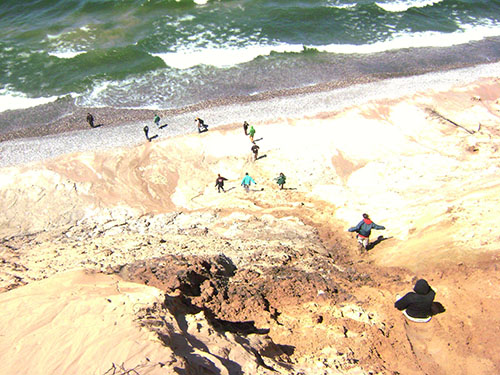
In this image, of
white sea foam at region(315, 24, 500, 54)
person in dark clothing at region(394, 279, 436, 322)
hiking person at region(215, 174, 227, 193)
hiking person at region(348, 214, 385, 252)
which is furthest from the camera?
white sea foam at region(315, 24, 500, 54)

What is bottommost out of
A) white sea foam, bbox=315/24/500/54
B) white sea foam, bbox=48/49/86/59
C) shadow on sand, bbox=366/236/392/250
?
shadow on sand, bbox=366/236/392/250

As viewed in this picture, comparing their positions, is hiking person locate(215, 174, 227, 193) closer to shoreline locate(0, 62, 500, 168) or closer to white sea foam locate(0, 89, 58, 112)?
shoreline locate(0, 62, 500, 168)

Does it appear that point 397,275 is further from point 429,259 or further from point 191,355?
point 191,355

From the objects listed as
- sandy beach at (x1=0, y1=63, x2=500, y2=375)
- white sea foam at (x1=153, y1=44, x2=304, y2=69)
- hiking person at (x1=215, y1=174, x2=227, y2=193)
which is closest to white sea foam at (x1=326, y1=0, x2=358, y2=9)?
white sea foam at (x1=153, y1=44, x2=304, y2=69)

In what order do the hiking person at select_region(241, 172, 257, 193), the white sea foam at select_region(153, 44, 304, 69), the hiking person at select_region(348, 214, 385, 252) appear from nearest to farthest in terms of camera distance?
the hiking person at select_region(348, 214, 385, 252)
the hiking person at select_region(241, 172, 257, 193)
the white sea foam at select_region(153, 44, 304, 69)

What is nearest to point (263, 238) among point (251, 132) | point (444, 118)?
point (251, 132)

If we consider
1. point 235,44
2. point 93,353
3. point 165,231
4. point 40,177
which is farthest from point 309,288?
point 235,44

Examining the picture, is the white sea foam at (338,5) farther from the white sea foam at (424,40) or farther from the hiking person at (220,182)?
the hiking person at (220,182)
